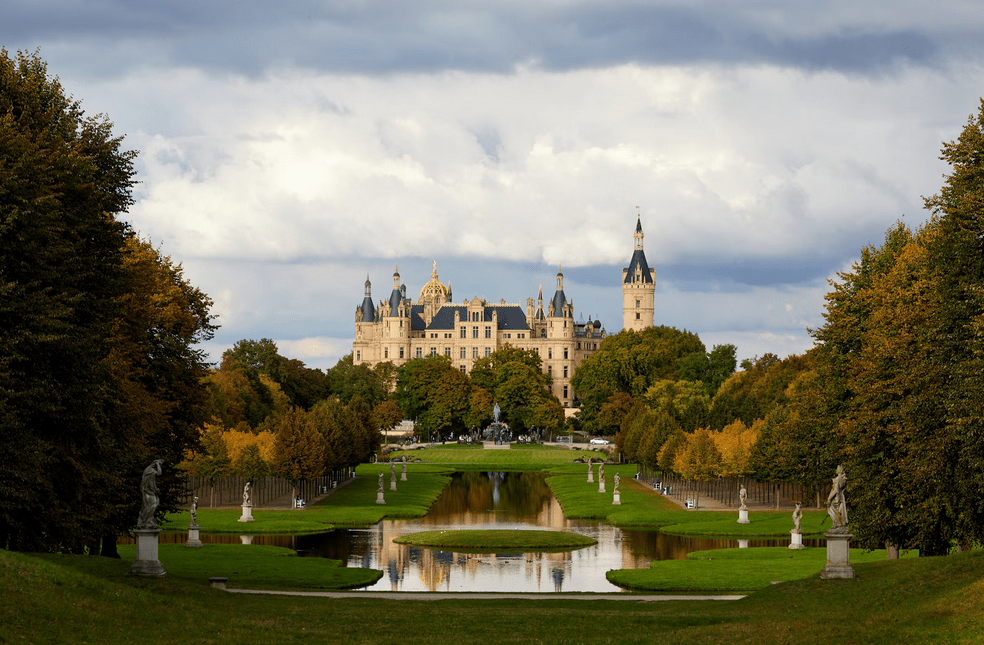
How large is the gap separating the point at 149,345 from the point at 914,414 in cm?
2453

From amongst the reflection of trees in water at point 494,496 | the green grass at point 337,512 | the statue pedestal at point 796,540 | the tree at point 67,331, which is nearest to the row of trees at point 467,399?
the reflection of trees in water at point 494,496

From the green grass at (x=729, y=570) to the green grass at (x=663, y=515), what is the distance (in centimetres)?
277

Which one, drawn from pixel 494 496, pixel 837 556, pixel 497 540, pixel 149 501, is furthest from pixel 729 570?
pixel 494 496

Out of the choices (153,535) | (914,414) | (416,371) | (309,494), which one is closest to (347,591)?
(153,535)

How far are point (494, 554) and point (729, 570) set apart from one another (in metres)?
12.5

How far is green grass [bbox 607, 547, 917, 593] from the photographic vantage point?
1535 inches

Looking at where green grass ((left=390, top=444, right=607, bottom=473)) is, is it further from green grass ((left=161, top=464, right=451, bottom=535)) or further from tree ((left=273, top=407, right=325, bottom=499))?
tree ((left=273, top=407, right=325, bottom=499))

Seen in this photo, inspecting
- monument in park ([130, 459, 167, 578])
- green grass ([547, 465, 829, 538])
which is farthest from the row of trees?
monument in park ([130, 459, 167, 578])

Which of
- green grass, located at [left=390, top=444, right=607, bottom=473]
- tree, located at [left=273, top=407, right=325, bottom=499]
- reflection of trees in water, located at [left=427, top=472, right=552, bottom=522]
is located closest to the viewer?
tree, located at [left=273, top=407, right=325, bottom=499]

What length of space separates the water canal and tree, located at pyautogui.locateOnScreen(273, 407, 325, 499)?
797cm

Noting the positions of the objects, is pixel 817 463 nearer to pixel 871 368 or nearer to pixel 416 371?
pixel 871 368

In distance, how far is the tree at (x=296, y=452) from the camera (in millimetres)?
69188

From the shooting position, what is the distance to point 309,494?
3100 inches

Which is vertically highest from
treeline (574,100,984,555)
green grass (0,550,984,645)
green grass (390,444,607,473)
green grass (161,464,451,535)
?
treeline (574,100,984,555)
